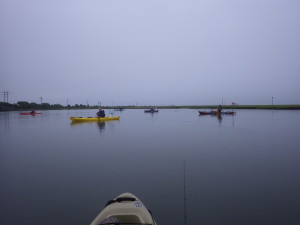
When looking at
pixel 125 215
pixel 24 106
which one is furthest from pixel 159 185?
pixel 24 106

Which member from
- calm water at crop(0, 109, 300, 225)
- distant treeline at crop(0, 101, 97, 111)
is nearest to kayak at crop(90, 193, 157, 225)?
calm water at crop(0, 109, 300, 225)

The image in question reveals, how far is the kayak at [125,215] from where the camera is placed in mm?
4727

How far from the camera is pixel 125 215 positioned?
499 cm

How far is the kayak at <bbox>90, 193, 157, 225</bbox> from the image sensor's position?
4.73 meters

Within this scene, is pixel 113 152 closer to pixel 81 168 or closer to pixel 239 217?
pixel 81 168

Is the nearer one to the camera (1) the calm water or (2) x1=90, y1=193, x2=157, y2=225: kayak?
(2) x1=90, y1=193, x2=157, y2=225: kayak

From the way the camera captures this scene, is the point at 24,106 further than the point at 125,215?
Yes

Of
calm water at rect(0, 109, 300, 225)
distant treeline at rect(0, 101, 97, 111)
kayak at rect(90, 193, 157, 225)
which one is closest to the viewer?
kayak at rect(90, 193, 157, 225)

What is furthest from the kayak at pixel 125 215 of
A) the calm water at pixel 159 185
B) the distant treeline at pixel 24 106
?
the distant treeline at pixel 24 106

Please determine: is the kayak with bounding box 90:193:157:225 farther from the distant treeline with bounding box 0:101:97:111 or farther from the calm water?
the distant treeline with bounding box 0:101:97:111

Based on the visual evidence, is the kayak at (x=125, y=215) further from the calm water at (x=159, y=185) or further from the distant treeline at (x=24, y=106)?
the distant treeline at (x=24, y=106)

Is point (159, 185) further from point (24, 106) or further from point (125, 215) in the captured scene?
point (24, 106)

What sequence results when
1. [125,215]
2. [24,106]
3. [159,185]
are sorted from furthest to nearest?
[24,106] → [159,185] → [125,215]

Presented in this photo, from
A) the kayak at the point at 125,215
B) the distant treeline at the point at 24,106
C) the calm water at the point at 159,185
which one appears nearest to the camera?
the kayak at the point at 125,215
